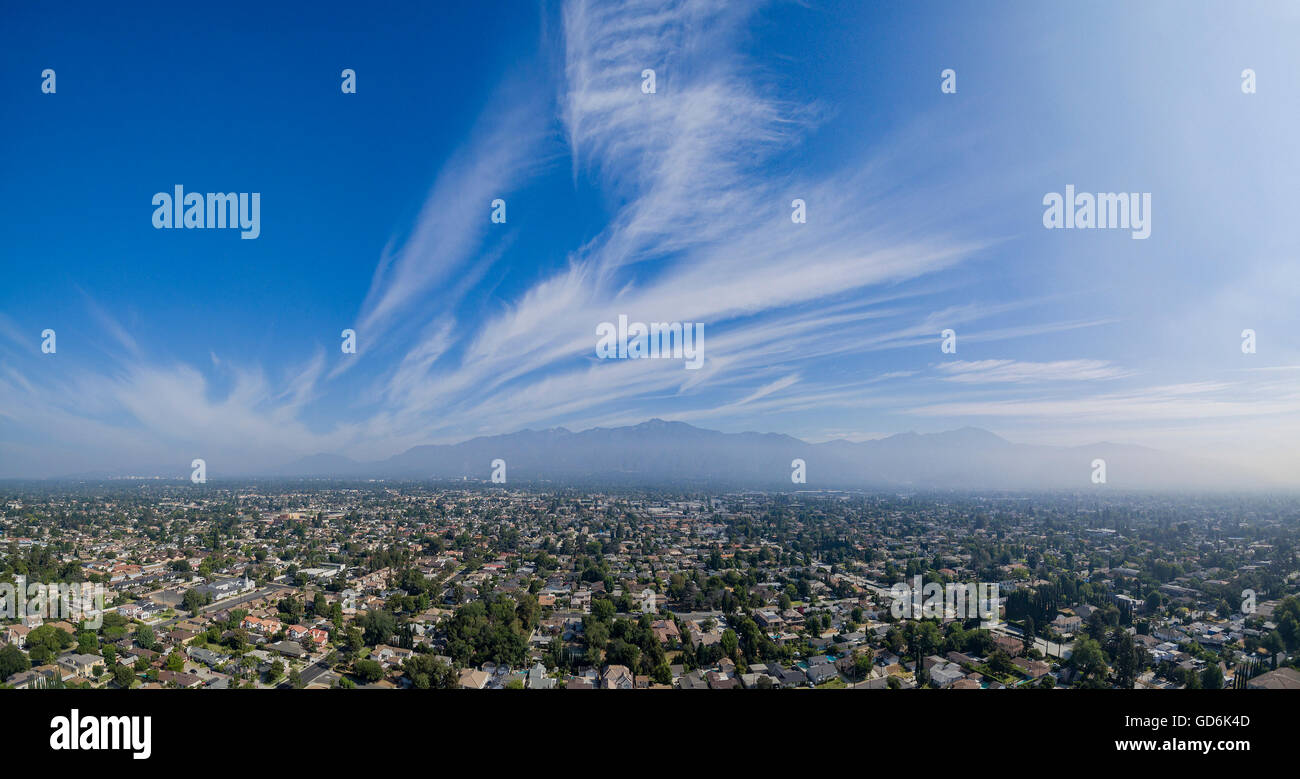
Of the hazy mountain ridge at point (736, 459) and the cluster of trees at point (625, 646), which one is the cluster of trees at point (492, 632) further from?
the hazy mountain ridge at point (736, 459)

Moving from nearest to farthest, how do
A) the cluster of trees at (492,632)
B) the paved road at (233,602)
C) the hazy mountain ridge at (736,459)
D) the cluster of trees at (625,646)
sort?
the cluster of trees at (625,646) < the cluster of trees at (492,632) < the paved road at (233,602) < the hazy mountain ridge at (736,459)

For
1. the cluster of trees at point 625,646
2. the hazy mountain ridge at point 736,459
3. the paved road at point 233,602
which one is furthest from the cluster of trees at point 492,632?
the hazy mountain ridge at point 736,459

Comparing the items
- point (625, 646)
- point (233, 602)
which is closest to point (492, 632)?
point (625, 646)

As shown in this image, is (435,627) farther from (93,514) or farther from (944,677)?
(93,514)

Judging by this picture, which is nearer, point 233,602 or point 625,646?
point 625,646

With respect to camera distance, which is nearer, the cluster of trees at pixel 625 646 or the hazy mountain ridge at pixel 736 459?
the cluster of trees at pixel 625 646

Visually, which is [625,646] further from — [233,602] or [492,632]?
[233,602]

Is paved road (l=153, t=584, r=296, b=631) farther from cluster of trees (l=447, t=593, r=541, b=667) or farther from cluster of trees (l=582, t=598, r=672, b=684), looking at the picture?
cluster of trees (l=582, t=598, r=672, b=684)

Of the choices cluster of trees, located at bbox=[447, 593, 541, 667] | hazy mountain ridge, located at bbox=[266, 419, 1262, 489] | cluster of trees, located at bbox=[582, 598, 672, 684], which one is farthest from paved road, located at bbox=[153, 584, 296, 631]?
hazy mountain ridge, located at bbox=[266, 419, 1262, 489]

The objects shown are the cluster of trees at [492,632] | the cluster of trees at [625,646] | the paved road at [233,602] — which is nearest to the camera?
the cluster of trees at [625,646]

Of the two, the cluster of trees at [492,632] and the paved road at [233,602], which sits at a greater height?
the cluster of trees at [492,632]
